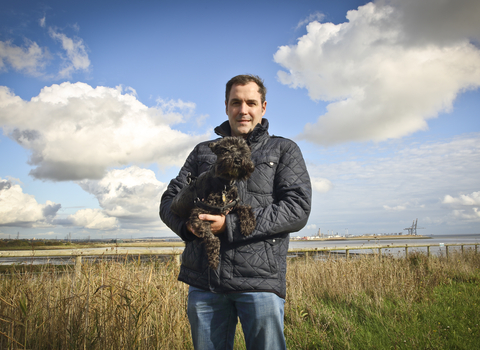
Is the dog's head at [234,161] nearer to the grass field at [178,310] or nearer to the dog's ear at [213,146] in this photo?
the dog's ear at [213,146]

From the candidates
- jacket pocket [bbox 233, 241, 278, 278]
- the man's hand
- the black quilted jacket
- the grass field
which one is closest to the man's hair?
the black quilted jacket

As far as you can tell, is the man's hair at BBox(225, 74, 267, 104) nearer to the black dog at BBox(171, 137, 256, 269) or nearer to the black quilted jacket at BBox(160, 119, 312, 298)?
the black quilted jacket at BBox(160, 119, 312, 298)

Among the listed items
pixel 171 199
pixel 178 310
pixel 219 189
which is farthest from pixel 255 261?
pixel 178 310

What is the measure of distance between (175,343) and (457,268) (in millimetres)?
11630

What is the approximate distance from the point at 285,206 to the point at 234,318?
3.38 ft

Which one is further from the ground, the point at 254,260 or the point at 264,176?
the point at 264,176

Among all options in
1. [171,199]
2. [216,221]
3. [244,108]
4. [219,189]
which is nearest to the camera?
[216,221]

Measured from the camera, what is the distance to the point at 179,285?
492 centimetres

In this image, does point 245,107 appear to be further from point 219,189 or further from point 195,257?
point 195,257

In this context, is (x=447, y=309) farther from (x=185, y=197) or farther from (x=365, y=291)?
(x=185, y=197)

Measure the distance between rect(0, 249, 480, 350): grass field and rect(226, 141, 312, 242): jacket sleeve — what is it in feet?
5.27

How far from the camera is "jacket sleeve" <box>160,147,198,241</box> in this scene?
235 cm

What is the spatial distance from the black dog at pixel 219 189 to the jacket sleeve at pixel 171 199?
0.29 ft

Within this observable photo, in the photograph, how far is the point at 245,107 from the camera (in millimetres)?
2576
